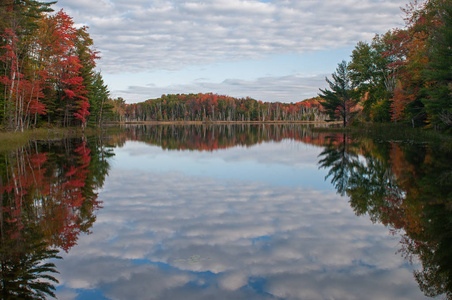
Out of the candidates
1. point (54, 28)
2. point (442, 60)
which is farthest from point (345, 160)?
point (54, 28)

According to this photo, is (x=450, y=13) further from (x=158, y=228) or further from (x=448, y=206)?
(x=158, y=228)

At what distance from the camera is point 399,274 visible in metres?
5.44

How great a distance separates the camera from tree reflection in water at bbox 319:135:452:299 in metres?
5.67

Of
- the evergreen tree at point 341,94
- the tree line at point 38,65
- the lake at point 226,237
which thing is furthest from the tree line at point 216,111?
the lake at point 226,237

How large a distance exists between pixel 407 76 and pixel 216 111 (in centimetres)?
13934

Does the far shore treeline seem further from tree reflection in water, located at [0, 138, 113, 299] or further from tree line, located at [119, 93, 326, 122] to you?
tree line, located at [119, 93, 326, 122]

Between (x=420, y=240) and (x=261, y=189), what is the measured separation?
18.8 feet

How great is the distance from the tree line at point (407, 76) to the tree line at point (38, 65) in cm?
2885

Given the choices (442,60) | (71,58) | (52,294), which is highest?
(71,58)

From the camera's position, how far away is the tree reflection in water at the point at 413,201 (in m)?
5.67

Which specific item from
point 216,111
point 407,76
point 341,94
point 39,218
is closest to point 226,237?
point 39,218

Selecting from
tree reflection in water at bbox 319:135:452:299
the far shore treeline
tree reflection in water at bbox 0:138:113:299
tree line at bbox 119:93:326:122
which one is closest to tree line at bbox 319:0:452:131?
the far shore treeline

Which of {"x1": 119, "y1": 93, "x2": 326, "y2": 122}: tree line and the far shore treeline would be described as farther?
{"x1": 119, "y1": 93, "x2": 326, "y2": 122}: tree line

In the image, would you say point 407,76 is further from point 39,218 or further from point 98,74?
point 98,74
